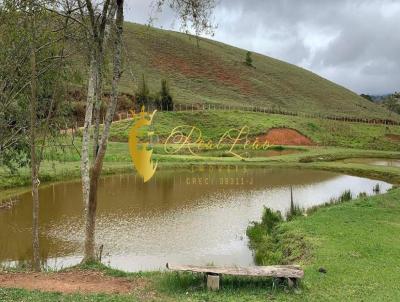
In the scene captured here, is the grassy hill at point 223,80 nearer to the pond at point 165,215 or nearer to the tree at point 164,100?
the tree at point 164,100

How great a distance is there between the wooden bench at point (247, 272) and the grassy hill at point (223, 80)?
74.6 meters

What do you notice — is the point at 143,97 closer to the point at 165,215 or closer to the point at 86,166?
the point at 165,215

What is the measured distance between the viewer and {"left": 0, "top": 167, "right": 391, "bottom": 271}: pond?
21.0 metres

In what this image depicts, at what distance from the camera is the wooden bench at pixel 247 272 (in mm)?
13078

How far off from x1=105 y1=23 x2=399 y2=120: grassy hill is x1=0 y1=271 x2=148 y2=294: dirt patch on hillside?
7356 centimetres

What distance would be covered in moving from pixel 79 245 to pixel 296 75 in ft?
424

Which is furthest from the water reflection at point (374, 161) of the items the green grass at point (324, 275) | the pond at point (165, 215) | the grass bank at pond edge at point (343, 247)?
the green grass at point (324, 275)

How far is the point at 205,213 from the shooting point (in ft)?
95.2

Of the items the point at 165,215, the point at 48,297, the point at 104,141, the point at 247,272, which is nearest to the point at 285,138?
the point at 165,215

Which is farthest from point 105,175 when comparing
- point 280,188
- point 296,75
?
point 296,75

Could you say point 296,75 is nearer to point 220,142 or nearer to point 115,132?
point 220,142

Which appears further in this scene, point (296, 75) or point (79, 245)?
point (296, 75)

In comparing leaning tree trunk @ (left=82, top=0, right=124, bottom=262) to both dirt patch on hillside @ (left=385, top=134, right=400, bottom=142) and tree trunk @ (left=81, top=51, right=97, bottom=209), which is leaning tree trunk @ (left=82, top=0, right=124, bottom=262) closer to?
tree trunk @ (left=81, top=51, right=97, bottom=209)

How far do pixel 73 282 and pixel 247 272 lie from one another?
485 cm
